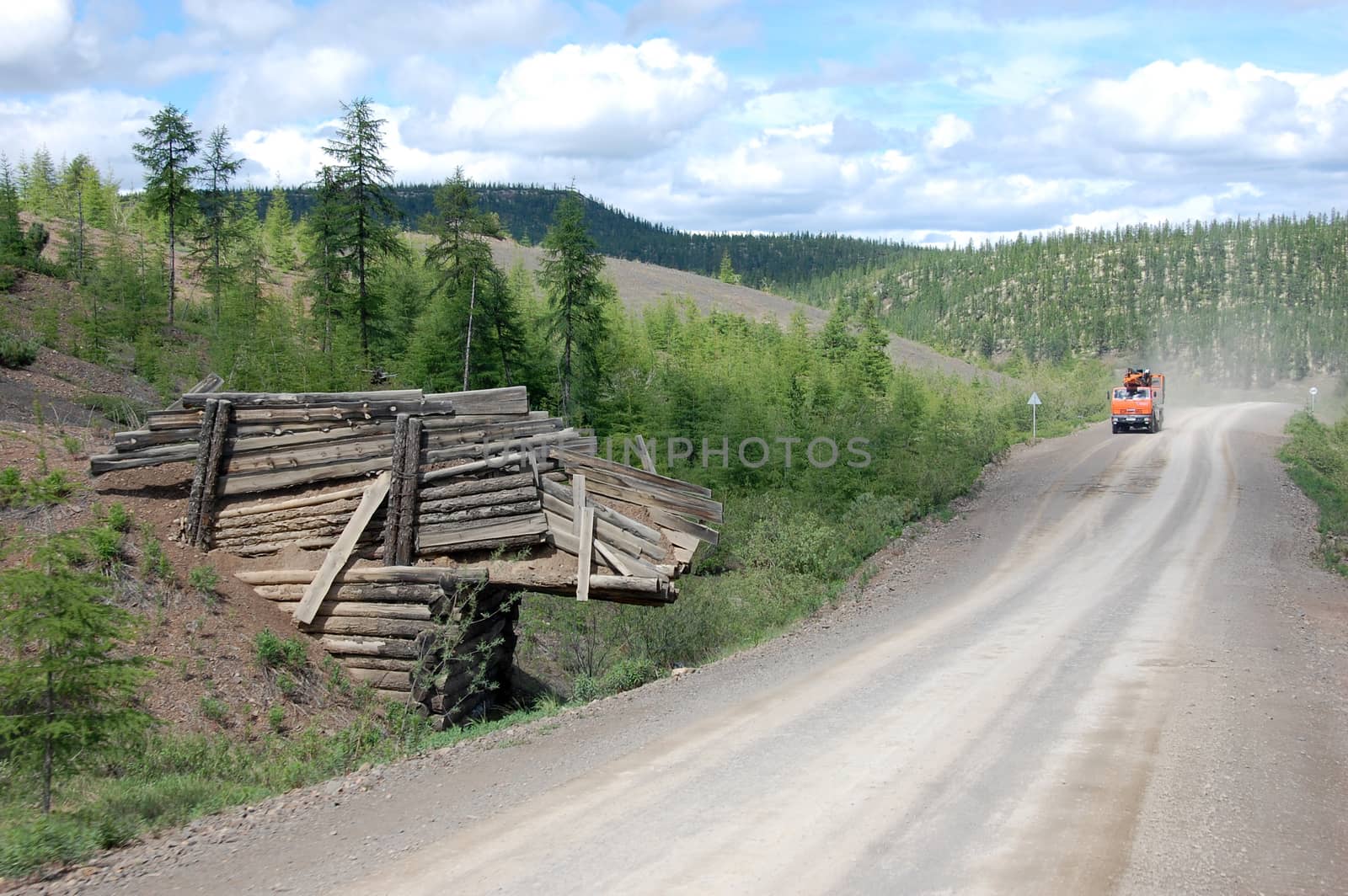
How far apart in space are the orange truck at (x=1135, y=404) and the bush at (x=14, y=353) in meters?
40.8

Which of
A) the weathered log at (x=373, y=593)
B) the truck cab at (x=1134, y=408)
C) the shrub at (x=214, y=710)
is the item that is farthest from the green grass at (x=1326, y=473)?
the shrub at (x=214, y=710)

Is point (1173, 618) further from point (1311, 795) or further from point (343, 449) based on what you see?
point (343, 449)

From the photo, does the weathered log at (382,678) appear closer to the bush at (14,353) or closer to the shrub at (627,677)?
the shrub at (627,677)

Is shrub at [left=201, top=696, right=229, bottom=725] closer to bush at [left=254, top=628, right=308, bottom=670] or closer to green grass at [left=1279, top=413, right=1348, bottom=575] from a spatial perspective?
bush at [left=254, top=628, right=308, bottom=670]

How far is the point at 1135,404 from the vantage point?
4316cm

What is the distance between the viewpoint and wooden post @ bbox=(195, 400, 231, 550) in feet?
A: 39.1

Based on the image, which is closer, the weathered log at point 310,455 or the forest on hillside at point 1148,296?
the weathered log at point 310,455

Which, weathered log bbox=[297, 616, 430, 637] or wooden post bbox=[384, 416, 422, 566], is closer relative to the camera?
weathered log bbox=[297, 616, 430, 637]

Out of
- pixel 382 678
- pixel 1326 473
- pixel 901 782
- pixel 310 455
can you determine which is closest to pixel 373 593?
pixel 382 678

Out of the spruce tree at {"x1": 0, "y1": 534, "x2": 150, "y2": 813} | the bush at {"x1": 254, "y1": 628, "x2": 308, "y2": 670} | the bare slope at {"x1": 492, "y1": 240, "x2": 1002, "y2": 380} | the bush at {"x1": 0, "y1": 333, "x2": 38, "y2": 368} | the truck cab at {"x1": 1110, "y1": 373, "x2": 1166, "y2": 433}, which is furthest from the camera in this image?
the bare slope at {"x1": 492, "y1": 240, "x2": 1002, "y2": 380}

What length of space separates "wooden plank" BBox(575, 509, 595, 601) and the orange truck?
1473 inches

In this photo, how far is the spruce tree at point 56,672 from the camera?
21.8 ft

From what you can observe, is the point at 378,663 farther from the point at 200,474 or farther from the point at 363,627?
the point at 200,474

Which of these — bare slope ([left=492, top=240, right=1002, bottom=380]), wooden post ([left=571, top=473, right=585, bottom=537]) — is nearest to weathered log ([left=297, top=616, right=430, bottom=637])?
wooden post ([left=571, top=473, right=585, bottom=537])
